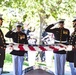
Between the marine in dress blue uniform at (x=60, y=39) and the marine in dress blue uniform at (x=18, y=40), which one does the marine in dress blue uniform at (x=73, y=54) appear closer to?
the marine in dress blue uniform at (x=60, y=39)

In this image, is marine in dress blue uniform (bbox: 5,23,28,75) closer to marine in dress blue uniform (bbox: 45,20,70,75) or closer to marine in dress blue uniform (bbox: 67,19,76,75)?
→ marine in dress blue uniform (bbox: 45,20,70,75)

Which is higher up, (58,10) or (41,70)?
(58,10)

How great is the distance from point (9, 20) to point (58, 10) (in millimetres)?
1187

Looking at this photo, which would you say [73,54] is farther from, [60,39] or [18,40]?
[18,40]

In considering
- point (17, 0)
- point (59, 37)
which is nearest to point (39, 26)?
point (17, 0)

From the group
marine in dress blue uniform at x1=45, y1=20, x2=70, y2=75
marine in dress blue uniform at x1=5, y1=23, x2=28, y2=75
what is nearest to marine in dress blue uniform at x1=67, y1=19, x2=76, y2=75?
marine in dress blue uniform at x1=45, y1=20, x2=70, y2=75

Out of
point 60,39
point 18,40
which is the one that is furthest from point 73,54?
point 18,40

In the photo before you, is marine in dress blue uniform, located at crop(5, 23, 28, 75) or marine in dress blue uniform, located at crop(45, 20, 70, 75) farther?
marine in dress blue uniform, located at crop(45, 20, 70, 75)

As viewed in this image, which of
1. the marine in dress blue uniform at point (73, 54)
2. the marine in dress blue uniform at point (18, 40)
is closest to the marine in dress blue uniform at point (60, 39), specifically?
the marine in dress blue uniform at point (73, 54)

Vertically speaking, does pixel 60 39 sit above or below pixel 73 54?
→ above

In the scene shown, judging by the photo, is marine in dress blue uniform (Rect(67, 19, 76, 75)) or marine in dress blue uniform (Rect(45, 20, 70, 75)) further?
marine in dress blue uniform (Rect(45, 20, 70, 75))

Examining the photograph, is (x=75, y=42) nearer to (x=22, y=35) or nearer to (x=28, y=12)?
(x=22, y=35)

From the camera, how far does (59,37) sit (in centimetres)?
469

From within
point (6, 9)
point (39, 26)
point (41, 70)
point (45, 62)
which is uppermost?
point (6, 9)
